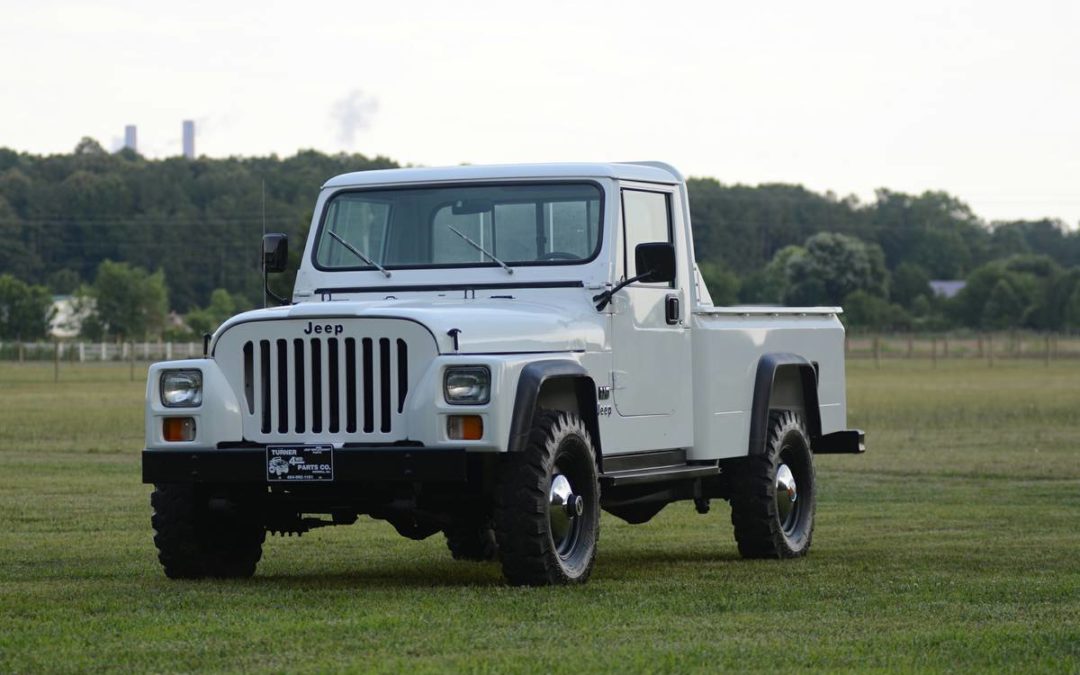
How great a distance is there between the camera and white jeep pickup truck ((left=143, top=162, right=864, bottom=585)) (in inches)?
440

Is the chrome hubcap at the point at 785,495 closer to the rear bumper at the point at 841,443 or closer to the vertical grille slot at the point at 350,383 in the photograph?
the rear bumper at the point at 841,443

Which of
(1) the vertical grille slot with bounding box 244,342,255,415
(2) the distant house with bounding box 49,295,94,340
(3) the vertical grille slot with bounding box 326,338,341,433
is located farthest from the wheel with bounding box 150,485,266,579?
(2) the distant house with bounding box 49,295,94,340

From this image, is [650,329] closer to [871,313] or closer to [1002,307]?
[871,313]

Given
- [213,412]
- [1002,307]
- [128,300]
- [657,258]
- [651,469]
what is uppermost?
[128,300]

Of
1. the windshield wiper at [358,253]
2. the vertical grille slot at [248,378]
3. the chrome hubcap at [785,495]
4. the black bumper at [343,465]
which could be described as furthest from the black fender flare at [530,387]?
the chrome hubcap at [785,495]

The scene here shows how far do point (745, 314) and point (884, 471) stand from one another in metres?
11.6

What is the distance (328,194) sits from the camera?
44.3ft

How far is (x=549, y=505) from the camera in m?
11.4

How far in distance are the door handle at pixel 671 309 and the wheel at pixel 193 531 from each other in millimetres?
3024

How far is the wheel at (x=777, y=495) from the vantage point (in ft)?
46.7

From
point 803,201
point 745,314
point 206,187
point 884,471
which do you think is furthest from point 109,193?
point 745,314

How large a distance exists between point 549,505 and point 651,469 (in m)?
1.78

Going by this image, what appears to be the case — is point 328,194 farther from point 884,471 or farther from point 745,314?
point 884,471

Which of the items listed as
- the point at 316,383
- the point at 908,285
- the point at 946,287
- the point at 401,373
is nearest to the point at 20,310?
the point at 908,285
